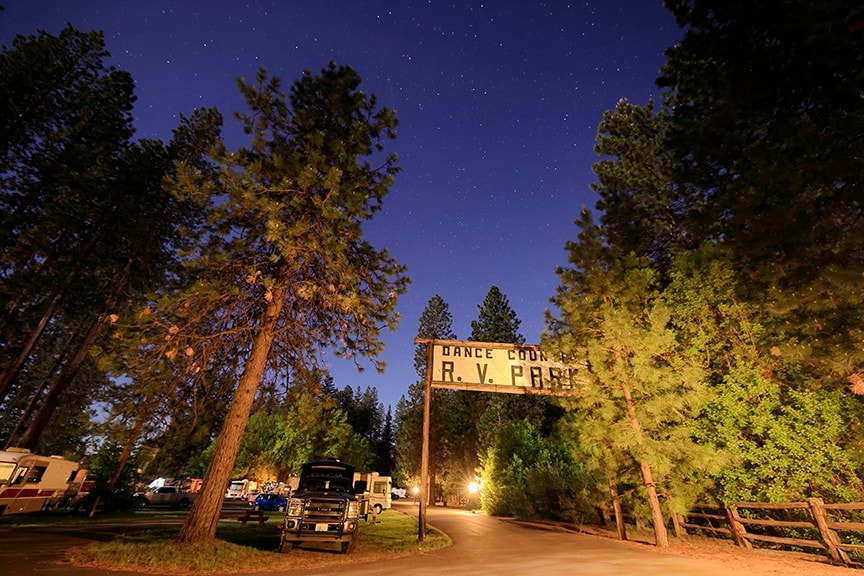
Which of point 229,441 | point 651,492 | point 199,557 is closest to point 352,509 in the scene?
point 199,557

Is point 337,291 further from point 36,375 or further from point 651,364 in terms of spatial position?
point 36,375

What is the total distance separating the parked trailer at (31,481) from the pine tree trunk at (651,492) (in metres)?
23.1

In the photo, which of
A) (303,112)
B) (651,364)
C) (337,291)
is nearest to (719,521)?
(651,364)

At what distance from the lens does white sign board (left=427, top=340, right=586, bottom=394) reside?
14.2 meters

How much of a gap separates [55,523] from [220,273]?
12.3 m

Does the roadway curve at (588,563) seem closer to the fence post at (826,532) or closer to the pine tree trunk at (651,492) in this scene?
the pine tree trunk at (651,492)

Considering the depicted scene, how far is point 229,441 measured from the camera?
9.20 metres

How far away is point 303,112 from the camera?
1004 cm

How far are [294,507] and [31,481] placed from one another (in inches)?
588

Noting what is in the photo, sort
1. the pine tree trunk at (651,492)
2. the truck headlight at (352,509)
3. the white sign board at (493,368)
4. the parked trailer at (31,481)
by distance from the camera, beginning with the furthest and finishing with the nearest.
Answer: the parked trailer at (31,481)
the white sign board at (493,368)
the pine tree trunk at (651,492)
the truck headlight at (352,509)

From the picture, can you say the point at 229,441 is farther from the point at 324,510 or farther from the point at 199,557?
the point at 324,510

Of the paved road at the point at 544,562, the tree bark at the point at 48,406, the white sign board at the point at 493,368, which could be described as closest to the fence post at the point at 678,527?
the paved road at the point at 544,562

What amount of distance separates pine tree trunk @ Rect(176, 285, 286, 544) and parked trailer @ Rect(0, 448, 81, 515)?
12.3 meters

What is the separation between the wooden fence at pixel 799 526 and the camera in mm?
8023
